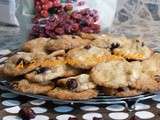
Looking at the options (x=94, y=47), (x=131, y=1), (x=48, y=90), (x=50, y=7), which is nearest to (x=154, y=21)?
(x=131, y=1)

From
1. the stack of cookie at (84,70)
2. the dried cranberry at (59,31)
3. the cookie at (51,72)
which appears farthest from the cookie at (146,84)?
the dried cranberry at (59,31)

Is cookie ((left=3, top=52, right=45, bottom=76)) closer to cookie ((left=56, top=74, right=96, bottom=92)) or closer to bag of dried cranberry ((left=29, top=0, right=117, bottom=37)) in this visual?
cookie ((left=56, top=74, right=96, bottom=92))

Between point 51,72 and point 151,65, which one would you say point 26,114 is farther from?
point 151,65

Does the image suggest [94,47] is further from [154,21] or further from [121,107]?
[154,21]

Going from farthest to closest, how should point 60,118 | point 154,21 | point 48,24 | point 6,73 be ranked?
point 154,21 → point 48,24 → point 6,73 → point 60,118

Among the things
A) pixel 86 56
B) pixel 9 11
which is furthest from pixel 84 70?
pixel 9 11
